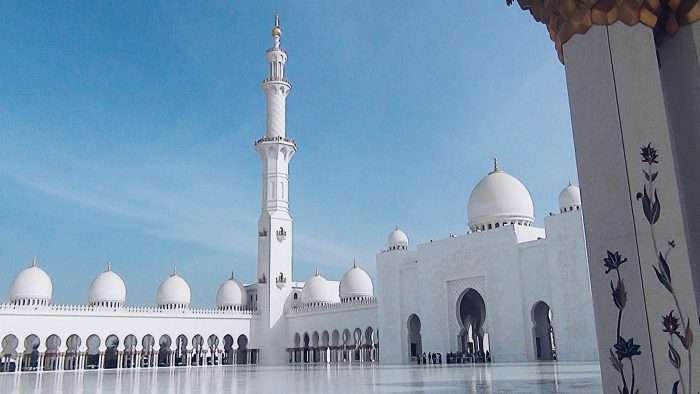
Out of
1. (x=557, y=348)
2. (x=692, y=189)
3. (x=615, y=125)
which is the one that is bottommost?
(x=557, y=348)

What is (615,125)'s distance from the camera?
9.30 ft

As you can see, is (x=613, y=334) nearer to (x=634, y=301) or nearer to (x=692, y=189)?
(x=634, y=301)

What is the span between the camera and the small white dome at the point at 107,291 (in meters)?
26.2

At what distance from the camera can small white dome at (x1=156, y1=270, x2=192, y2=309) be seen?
2806 cm

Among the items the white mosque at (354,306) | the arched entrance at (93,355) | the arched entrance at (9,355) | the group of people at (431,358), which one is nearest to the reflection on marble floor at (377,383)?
the white mosque at (354,306)

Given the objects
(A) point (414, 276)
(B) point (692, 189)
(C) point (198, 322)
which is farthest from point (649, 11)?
(C) point (198, 322)

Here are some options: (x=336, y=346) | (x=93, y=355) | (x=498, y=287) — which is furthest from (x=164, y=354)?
(x=498, y=287)

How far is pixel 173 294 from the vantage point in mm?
28125

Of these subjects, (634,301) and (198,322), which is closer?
(634,301)

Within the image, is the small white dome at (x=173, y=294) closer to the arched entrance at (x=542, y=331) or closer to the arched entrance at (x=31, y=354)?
the arched entrance at (x=31, y=354)

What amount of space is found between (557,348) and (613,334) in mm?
13926

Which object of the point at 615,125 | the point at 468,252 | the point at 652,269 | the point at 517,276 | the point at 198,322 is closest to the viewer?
the point at 652,269

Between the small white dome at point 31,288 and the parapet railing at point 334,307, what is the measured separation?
33.5 feet

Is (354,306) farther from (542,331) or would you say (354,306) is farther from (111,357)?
(111,357)
